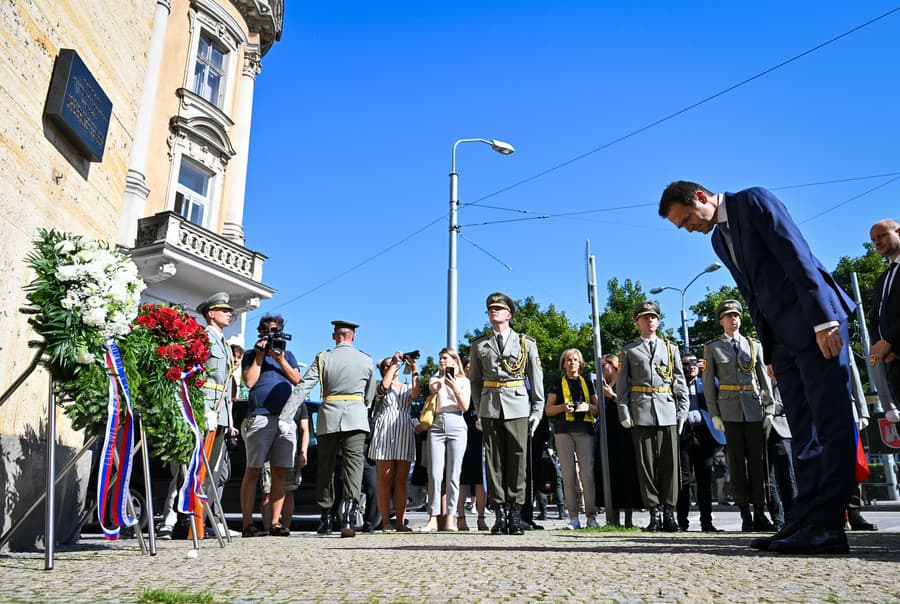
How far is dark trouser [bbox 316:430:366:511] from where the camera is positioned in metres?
6.88

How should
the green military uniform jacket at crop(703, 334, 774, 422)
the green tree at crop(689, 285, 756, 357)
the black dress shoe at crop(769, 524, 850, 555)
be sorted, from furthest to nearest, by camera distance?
1. the green tree at crop(689, 285, 756, 357)
2. the green military uniform jacket at crop(703, 334, 774, 422)
3. the black dress shoe at crop(769, 524, 850, 555)

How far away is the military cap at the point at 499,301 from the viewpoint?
22.5ft

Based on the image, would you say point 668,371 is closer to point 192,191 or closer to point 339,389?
point 339,389

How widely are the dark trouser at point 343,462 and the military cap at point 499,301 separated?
1.81m

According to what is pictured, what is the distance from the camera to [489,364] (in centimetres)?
657

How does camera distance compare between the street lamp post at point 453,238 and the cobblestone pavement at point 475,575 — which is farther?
the street lamp post at point 453,238

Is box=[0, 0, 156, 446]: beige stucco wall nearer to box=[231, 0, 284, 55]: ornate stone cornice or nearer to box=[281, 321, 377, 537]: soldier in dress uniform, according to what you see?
box=[281, 321, 377, 537]: soldier in dress uniform

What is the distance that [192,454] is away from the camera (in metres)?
4.86

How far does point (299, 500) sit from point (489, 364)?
14.3 ft

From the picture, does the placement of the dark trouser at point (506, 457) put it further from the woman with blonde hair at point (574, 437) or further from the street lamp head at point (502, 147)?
the street lamp head at point (502, 147)

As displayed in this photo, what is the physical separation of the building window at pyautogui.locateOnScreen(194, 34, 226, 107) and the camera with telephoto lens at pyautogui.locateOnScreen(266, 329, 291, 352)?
16.7 meters

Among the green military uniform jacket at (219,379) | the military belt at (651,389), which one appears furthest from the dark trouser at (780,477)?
the green military uniform jacket at (219,379)

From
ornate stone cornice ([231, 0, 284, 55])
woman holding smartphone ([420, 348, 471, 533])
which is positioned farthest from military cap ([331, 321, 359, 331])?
ornate stone cornice ([231, 0, 284, 55])

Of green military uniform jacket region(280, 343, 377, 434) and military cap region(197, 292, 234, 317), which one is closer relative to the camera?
military cap region(197, 292, 234, 317)
